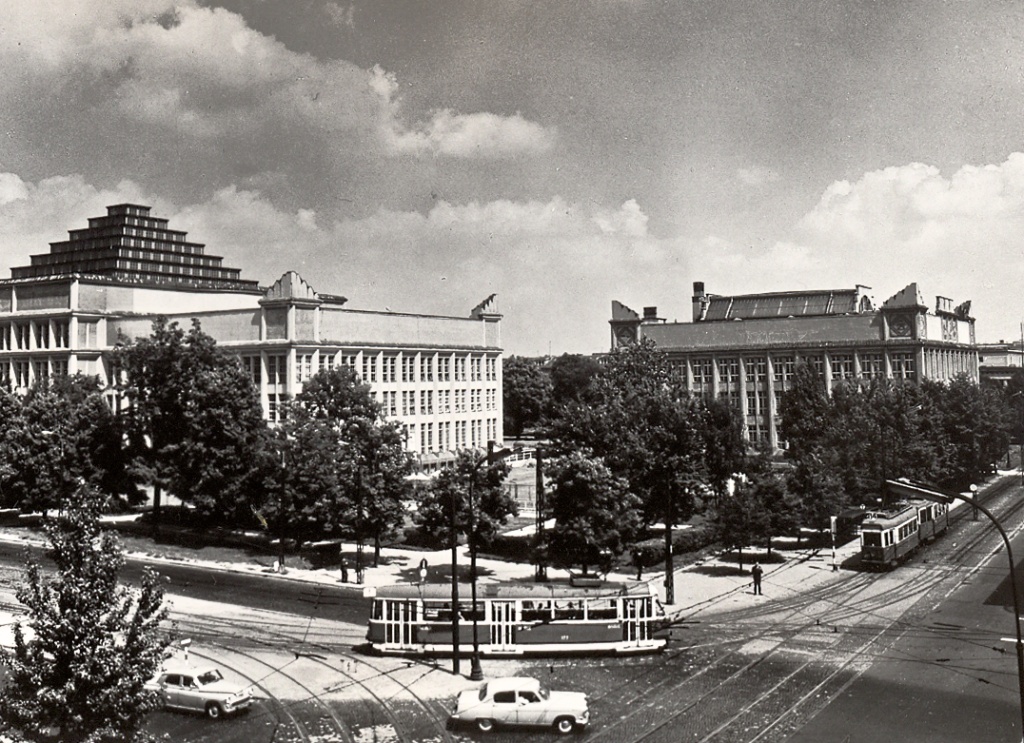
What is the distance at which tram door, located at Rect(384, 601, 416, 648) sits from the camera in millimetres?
30406

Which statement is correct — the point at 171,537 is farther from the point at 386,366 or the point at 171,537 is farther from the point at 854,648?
the point at 854,648

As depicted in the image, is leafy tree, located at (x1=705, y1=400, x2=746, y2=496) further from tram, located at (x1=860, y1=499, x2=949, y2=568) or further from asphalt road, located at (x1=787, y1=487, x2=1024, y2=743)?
asphalt road, located at (x1=787, y1=487, x2=1024, y2=743)

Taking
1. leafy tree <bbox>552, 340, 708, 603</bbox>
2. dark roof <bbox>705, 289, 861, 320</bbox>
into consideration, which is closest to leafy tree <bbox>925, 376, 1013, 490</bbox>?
dark roof <bbox>705, 289, 861, 320</bbox>

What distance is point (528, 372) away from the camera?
127 m

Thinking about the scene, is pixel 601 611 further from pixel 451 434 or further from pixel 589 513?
pixel 451 434

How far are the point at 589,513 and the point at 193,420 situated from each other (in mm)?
23868

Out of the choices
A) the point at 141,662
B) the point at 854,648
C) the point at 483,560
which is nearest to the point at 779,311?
the point at 483,560

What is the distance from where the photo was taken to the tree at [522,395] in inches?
4943

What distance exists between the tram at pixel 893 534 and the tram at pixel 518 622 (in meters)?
18.4

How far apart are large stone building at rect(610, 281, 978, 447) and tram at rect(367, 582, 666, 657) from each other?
66.6m

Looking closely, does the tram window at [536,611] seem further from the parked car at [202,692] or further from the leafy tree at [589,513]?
the parked car at [202,692]

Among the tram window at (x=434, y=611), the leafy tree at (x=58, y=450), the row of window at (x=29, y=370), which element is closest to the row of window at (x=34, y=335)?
the row of window at (x=29, y=370)

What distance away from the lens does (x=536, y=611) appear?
3075 cm

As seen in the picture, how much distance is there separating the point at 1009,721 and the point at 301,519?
32442 mm
